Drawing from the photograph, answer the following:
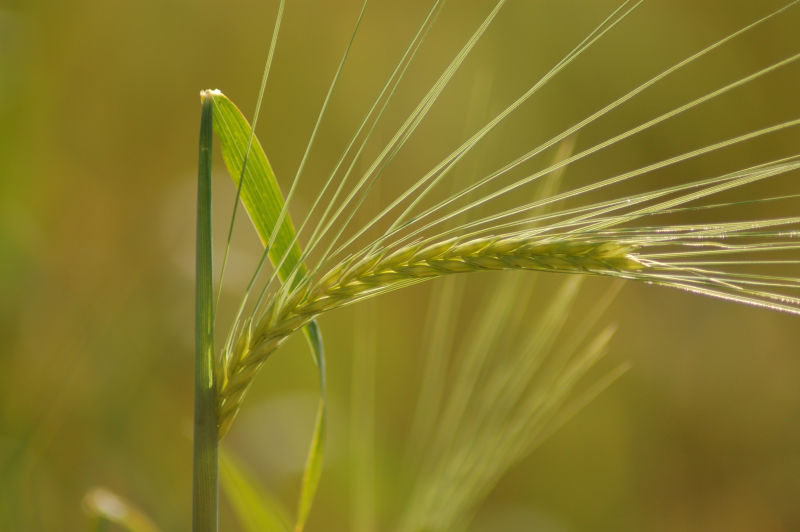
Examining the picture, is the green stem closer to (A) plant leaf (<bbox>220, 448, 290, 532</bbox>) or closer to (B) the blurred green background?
(A) plant leaf (<bbox>220, 448, 290, 532</bbox>)

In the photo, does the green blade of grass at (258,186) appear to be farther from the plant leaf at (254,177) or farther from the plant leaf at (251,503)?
the plant leaf at (251,503)

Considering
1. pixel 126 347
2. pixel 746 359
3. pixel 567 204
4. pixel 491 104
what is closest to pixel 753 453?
pixel 746 359

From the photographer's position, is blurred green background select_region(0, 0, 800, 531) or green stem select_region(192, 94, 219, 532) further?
blurred green background select_region(0, 0, 800, 531)

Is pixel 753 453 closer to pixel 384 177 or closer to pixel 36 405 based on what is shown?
pixel 384 177

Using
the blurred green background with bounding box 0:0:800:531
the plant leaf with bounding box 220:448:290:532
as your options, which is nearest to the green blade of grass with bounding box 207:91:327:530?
the plant leaf with bounding box 220:448:290:532

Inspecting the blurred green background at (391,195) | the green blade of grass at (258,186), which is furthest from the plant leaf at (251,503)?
the blurred green background at (391,195)

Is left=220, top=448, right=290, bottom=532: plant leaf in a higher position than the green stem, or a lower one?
lower
